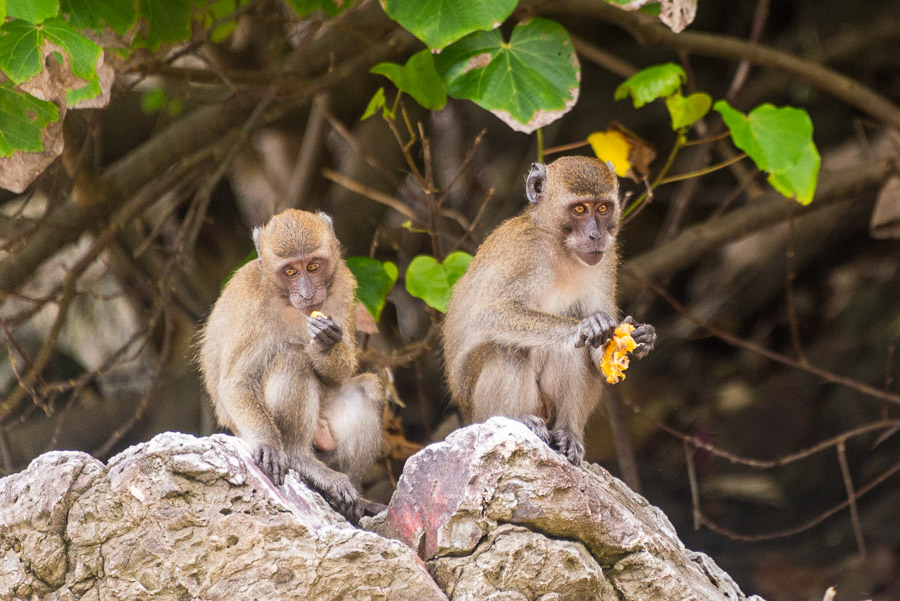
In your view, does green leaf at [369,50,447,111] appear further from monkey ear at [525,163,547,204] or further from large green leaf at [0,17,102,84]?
large green leaf at [0,17,102,84]

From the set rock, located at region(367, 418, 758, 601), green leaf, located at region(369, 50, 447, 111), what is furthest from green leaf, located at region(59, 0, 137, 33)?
rock, located at region(367, 418, 758, 601)

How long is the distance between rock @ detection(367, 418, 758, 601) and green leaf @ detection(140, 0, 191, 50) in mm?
3143

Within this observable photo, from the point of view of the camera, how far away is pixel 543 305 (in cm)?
533

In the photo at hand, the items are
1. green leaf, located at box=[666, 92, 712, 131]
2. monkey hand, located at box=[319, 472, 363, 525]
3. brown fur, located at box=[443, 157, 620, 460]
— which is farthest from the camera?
green leaf, located at box=[666, 92, 712, 131]

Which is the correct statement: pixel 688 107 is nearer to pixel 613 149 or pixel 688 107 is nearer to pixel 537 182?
pixel 613 149

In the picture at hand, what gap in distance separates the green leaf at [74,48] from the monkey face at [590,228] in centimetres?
224

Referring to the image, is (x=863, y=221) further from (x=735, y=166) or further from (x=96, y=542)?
(x=96, y=542)

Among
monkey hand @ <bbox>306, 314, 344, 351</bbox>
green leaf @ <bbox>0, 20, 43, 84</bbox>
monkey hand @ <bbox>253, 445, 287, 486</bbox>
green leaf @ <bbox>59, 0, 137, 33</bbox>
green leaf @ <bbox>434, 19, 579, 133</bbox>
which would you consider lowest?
monkey hand @ <bbox>253, 445, 287, 486</bbox>

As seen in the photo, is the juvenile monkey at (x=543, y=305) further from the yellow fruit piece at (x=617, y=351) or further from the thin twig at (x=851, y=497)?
the thin twig at (x=851, y=497)

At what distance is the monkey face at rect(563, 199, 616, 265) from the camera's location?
4.96 m

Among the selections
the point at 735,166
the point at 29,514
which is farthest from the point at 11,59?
the point at 735,166

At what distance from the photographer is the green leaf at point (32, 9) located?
451cm

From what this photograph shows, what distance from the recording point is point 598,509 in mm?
3844

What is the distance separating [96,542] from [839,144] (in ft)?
26.0
